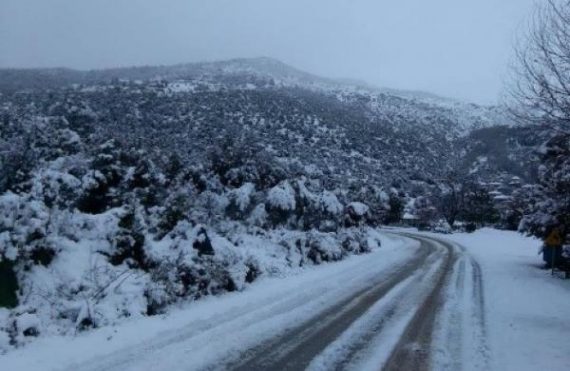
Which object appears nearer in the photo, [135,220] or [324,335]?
[324,335]

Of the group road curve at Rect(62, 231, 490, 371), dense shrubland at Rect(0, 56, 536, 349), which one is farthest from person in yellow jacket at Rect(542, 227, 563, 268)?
road curve at Rect(62, 231, 490, 371)

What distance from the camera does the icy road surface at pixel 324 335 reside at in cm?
724

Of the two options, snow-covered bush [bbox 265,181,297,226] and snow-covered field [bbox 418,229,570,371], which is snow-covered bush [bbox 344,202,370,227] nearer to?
snow-covered bush [bbox 265,181,297,226]

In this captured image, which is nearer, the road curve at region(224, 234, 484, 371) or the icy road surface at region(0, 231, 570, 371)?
the icy road surface at region(0, 231, 570, 371)

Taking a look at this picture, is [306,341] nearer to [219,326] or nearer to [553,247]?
[219,326]

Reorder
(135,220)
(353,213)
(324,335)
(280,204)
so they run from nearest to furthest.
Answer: (324,335) < (135,220) < (280,204) < (353,213)

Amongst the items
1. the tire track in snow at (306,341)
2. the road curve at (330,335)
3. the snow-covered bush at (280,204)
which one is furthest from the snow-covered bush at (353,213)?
the tire track in snow at (306,341)

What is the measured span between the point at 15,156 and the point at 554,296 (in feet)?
48.4

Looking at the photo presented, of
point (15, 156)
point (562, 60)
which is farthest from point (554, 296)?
point (15, 156)

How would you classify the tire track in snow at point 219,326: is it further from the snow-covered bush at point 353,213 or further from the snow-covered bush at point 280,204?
the snow-covered bush at point 353,213

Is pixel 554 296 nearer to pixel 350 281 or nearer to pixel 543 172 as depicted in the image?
pixel 350 281

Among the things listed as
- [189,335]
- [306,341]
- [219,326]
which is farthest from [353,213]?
[189,335]

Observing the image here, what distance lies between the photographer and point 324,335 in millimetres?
8922

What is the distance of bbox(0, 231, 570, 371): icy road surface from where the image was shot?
7236mm
